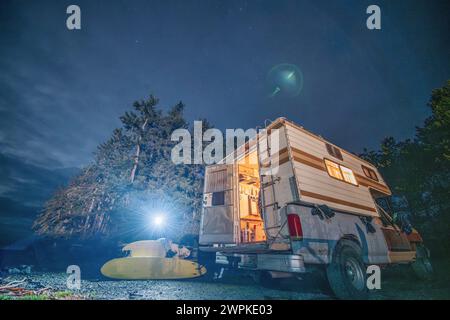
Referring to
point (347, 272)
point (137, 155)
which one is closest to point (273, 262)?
point (347, 272)

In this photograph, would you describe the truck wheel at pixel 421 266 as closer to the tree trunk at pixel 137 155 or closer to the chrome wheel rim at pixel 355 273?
the chrome wheel rim at pixel 355 273

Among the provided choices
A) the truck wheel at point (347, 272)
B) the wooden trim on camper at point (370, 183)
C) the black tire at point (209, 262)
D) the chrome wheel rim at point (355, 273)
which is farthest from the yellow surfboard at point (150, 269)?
the wooden trim on camper at point (370, 183)

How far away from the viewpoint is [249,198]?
8141 millimetres

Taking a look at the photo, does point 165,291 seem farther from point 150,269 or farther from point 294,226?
point 294,226

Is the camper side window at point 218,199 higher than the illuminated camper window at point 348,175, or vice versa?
the illuminated camper window at point 348,175

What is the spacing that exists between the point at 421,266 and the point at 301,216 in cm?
680

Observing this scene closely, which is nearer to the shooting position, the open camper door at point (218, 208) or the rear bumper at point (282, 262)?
the rear bumper at point (282, 262)

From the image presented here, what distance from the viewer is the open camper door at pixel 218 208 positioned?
6219mm

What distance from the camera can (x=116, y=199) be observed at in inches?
694

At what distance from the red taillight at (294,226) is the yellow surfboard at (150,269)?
446 centimetres

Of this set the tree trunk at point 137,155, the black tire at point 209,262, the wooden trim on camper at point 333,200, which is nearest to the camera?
the wooden trim on camper at point 333,200

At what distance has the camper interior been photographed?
7.46 metres

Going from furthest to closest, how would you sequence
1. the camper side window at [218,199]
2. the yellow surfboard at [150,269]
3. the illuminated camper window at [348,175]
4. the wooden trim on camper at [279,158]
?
the illuminated camper window at [348,175], the yellow surfboard at [150,269], the camper side window at [218,199], the wooden trim on camper at [279,158]

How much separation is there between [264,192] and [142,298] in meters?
3.92
